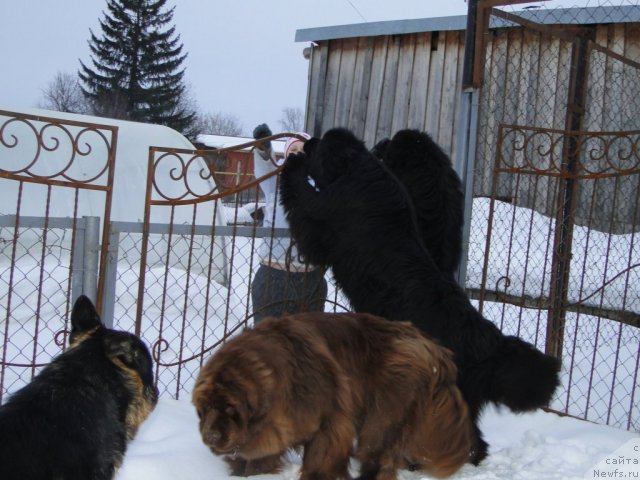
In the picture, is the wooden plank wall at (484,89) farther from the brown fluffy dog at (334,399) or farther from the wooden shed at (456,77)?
the brown fluffy dog at (334,399)

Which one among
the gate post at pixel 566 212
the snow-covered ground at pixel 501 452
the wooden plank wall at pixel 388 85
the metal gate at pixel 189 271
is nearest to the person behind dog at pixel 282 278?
the metal gate at pixel 189 271

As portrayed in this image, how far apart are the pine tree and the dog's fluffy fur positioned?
27.7 meters

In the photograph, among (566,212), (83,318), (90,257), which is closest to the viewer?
(83,318)

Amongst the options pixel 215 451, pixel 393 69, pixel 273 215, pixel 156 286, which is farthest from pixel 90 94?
pixel 215 451

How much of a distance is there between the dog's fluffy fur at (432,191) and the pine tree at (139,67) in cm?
2771

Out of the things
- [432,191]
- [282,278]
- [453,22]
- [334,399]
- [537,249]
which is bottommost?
[334,399]

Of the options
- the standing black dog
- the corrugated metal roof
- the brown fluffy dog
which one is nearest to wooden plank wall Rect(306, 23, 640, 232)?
the corrugated metal roof

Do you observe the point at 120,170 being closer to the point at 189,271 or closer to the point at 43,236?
the point at 189,271

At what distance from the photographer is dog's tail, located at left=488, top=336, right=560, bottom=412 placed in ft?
10.8

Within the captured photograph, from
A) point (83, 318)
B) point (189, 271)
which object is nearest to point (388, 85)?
point (189, 271)

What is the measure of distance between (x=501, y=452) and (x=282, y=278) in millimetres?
1872

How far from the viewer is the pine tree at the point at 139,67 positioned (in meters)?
31.3

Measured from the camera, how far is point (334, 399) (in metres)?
2.86

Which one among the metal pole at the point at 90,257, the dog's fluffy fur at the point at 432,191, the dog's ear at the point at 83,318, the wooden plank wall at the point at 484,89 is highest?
the wooden plank wall at the point at 484,89
